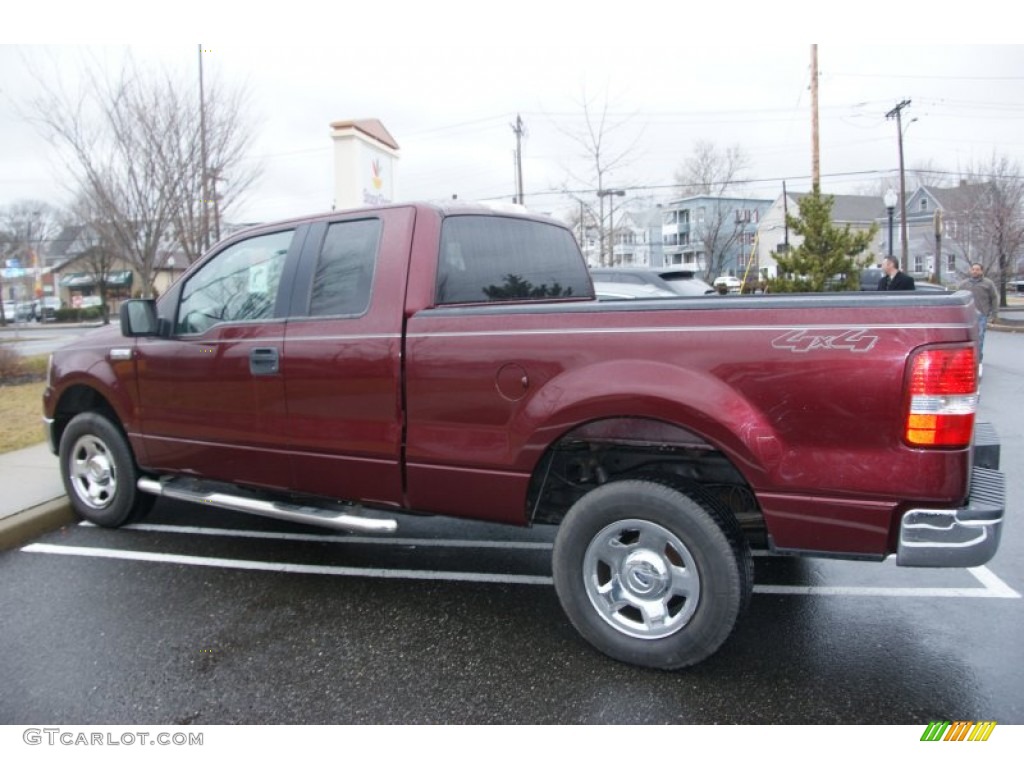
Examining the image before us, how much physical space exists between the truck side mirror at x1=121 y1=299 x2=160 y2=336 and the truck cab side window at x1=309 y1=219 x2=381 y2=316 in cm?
118

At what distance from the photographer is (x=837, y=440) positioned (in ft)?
8.42

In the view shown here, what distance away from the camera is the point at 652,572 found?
2.93m

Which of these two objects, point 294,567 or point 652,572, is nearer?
point 652,572

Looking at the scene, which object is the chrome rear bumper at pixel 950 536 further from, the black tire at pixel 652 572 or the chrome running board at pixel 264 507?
the chrome running board at pixel 264 507

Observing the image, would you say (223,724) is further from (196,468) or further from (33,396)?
(33,396)

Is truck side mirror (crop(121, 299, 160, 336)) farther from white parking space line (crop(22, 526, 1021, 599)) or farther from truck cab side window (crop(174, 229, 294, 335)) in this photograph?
white parking space line (crop(22, 526, 1021, 599))

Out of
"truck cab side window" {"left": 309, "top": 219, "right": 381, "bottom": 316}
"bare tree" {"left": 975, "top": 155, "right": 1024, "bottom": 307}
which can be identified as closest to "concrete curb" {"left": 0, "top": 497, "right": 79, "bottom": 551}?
"truck cab side window" {"left": 309, "top": 219, "right": 381, "bottom": 316}

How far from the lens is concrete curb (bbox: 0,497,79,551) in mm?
4645

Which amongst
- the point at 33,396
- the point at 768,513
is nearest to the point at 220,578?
the point at 768,513

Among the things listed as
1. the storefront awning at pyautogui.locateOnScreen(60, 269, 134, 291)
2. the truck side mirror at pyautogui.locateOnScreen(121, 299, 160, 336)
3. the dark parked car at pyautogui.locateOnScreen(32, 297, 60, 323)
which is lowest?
the truck side mirror at pyautogui.locateOnScreen(121, 299, 160, 336)

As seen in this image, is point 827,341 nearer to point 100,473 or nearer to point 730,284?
point 100,473

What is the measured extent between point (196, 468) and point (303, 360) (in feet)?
3.92

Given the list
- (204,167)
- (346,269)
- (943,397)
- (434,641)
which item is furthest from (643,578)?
(204,167)
